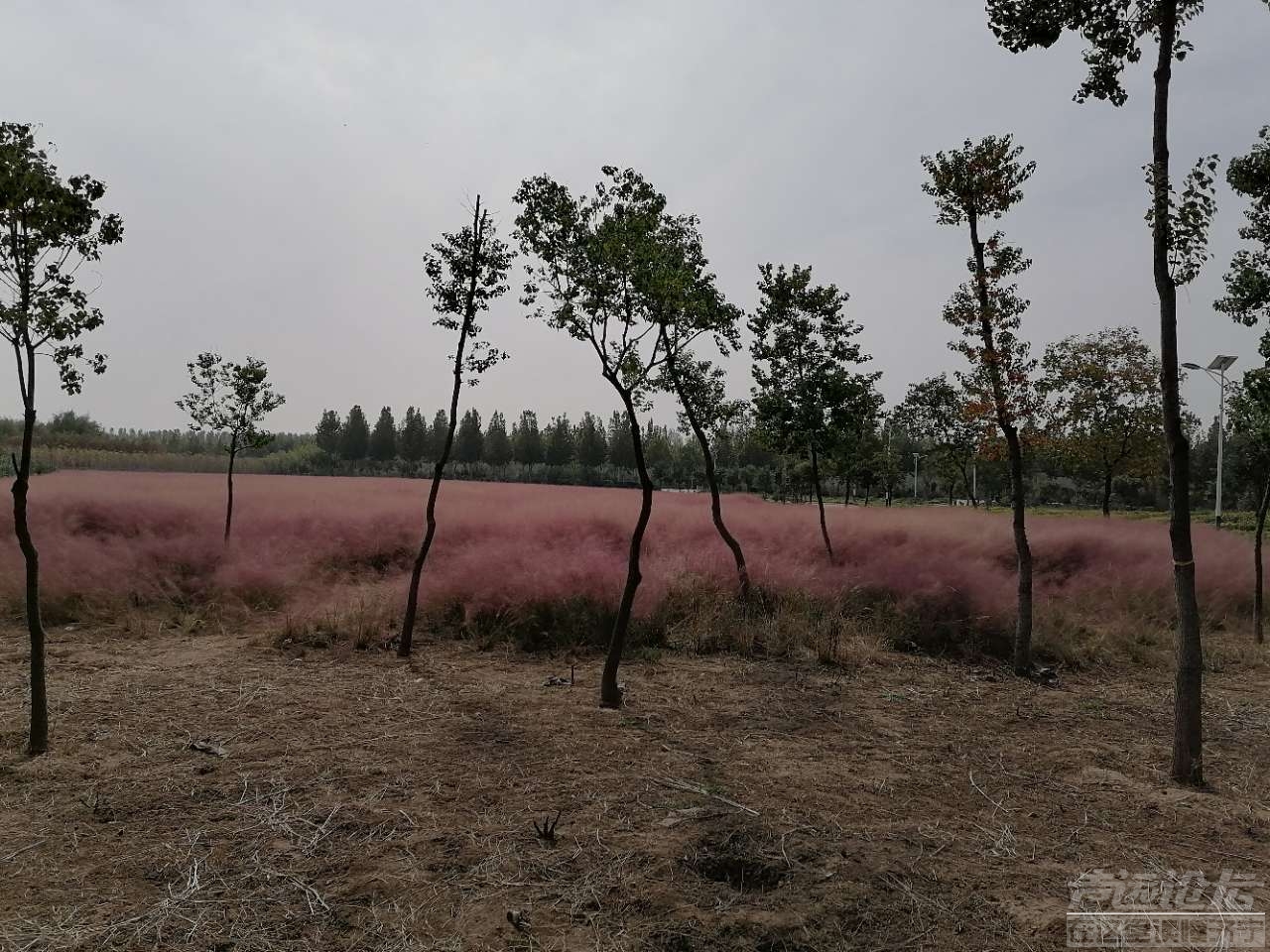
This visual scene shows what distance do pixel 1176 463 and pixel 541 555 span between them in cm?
815

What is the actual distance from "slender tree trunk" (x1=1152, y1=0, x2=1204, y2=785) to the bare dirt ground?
420 mm

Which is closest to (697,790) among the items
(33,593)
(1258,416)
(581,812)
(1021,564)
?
(581,812)

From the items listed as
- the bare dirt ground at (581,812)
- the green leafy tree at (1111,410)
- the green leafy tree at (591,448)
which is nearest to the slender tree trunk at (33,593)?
the bare dirt ground at (581,812)

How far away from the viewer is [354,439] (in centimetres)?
7481

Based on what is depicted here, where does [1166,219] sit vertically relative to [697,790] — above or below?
above

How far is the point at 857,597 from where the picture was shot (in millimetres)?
10820

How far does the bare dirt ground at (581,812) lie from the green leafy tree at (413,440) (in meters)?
69.8

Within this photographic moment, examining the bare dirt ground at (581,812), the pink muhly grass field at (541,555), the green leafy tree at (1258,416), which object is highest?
the green leafy tree at (1258,416)

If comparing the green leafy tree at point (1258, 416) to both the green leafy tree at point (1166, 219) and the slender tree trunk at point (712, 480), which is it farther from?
the slender tree trunk at point (712, 480)

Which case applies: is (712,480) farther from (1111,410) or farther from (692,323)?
(1111,410)

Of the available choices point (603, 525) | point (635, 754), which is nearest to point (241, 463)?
point (603, 525)

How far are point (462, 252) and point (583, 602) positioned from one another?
493 cm

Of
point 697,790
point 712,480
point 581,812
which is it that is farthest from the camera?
point 712,480

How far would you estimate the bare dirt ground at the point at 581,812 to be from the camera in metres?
3.18
